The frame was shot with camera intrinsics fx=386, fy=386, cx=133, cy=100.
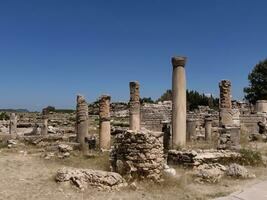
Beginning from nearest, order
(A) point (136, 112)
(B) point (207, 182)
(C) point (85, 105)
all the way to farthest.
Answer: (B) point (207, 182) < (C) point (85, 105) < (A) point (136, 112)

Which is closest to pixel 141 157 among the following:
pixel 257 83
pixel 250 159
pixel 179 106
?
pixel 250 159

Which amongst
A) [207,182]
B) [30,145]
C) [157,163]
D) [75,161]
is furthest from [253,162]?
[30,145]

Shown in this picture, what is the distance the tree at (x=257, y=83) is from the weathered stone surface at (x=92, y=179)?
48.8 m

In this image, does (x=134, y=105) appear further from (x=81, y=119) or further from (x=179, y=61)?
(x=179, y=61)

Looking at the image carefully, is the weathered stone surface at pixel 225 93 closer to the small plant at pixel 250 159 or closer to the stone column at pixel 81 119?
the stone column at pixel 81 119

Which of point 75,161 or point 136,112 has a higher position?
point 136,112

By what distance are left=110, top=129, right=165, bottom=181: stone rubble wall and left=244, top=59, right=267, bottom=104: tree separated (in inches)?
1876

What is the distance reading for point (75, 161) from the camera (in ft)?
45.0

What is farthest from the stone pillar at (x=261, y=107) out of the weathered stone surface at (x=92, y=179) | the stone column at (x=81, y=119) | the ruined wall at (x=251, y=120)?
the weathered stone surface at (x=92, y=179)

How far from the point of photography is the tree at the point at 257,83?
55.0m

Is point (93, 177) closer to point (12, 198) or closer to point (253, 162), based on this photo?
point (12, 198)

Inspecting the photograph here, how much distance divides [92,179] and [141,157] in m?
1.44

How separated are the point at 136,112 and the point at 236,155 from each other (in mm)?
7408

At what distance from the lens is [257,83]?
56.8 m
